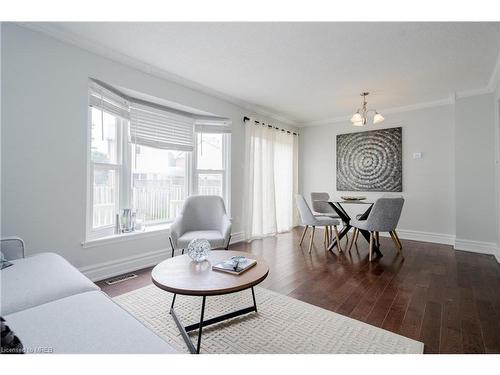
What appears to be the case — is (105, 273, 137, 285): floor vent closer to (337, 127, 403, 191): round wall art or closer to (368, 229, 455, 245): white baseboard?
(337, 127, 403, 191): round wall art

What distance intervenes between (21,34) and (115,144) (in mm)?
1214

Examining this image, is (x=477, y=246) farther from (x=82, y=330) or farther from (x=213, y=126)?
(x=82, y=330)

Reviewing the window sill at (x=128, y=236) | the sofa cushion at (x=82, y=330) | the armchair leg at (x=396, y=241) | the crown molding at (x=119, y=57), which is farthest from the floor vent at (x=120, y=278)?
the armchair leg at (x=396, y=241)

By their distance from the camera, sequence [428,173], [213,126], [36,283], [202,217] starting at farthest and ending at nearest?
[428,173] < [213,126] < [202,217] < [36,283]

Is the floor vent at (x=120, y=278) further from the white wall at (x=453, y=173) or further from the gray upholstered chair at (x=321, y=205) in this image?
the white wall at (x=453, y=173)

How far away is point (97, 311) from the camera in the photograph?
112 centimetres

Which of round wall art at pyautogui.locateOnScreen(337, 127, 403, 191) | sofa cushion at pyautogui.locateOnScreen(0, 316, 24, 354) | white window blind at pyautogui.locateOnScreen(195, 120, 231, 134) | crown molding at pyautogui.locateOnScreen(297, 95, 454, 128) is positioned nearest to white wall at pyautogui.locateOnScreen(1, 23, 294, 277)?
white window blind at pyautogui.locateOnScreen(195, 120, 231, 134)

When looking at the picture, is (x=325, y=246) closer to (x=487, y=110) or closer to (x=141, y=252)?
(x=141, y=252)

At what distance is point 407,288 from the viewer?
2.32m

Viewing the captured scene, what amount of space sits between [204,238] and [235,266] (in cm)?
101

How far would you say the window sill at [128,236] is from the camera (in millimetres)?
2479

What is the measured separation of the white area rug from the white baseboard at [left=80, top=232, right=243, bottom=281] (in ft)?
1.96

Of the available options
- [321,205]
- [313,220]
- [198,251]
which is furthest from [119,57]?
[321,205]

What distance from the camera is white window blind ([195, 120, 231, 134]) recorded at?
12.3 ft
